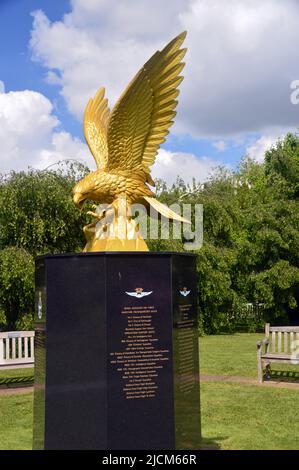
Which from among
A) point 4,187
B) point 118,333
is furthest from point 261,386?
point 4,187

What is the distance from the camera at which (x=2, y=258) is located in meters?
12.9

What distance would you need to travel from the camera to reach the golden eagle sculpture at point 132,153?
18.6ft

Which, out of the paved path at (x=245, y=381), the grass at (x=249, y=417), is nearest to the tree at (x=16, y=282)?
the paved path at (x=245, y=381)

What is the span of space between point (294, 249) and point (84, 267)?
14.9m

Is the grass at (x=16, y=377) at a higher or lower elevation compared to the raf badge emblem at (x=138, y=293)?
lower

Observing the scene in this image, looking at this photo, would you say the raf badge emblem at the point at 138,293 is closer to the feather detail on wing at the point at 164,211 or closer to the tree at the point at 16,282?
the feather detail on wing at the point at 164,211

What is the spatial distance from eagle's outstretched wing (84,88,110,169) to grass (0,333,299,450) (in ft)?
11.5

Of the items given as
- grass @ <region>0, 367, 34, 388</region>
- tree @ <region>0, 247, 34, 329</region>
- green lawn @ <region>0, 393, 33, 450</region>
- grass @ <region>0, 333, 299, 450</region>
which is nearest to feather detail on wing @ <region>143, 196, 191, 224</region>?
grass @ <region>0, 333, 299, 450</region>

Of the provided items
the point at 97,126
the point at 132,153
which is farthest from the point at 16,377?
the point at 132,153

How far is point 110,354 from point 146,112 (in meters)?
2.70

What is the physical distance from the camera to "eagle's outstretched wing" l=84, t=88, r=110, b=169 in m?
6.41

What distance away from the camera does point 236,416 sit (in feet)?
24.5

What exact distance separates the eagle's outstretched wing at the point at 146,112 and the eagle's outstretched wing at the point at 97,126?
383 mm
